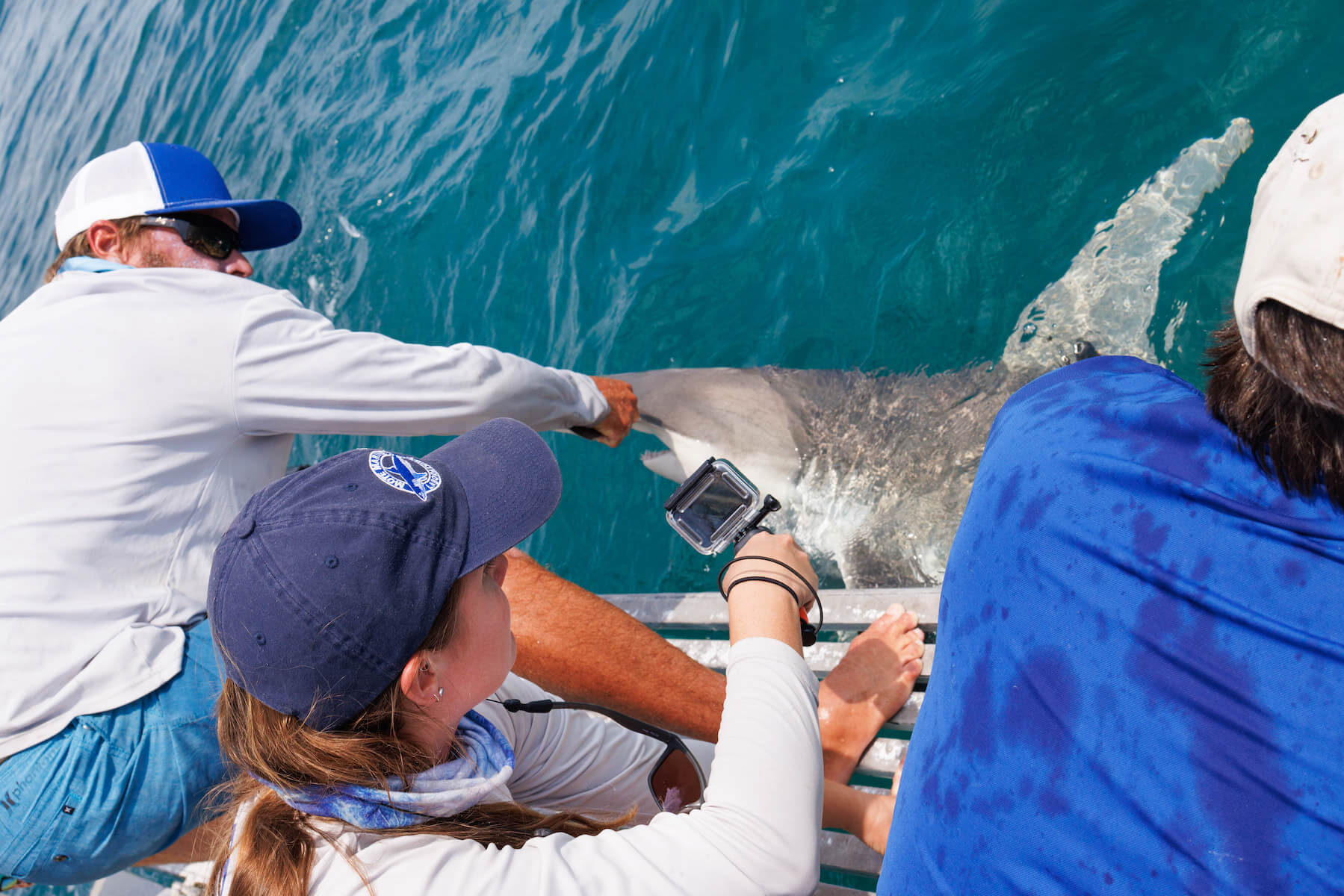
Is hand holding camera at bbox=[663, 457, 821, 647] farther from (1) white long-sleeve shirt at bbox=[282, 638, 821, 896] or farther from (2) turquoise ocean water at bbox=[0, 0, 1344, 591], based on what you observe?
(2) turquoise ocean water at bbox=[0, 0, 1344, 591]

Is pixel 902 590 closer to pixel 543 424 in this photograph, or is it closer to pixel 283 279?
pixel 543 424

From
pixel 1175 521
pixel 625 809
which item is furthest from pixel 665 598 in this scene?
pixel 1175 521

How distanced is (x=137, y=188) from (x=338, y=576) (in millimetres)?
2428

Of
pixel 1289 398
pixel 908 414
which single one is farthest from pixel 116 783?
pixel 908 414

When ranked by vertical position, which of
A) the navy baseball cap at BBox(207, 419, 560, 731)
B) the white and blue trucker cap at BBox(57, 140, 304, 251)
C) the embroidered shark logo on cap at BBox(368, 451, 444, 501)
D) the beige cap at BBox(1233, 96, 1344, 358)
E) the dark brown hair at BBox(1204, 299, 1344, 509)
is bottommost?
the navy baseball cap at BBox(207, 419, 560, 731)

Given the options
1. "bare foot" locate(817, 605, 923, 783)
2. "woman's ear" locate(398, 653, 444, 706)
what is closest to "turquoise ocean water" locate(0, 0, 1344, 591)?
"bare foot" locate(817, 605, 923, 783)

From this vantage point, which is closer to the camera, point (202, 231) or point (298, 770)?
point (298, 770)

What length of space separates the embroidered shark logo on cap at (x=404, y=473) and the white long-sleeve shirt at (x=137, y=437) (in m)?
1.27

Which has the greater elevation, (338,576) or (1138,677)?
(1138,677)

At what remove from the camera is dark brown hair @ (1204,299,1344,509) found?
102cm

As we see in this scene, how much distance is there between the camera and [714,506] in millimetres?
2445

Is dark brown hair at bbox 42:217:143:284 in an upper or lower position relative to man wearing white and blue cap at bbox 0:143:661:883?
upper

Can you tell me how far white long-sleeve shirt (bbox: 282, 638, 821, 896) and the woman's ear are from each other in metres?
0.22

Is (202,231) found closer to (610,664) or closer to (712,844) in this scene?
(610,664)
